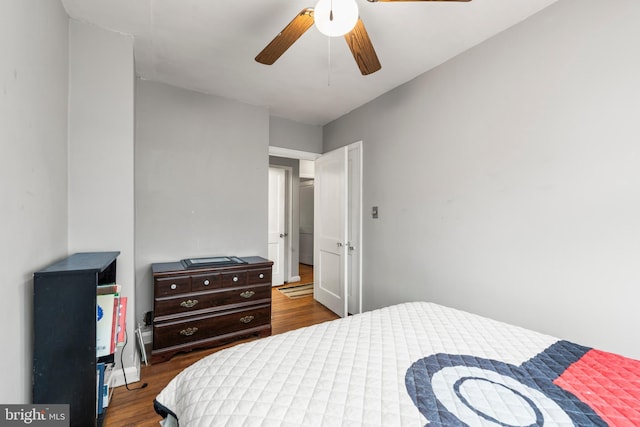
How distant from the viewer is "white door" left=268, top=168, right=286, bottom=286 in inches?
183

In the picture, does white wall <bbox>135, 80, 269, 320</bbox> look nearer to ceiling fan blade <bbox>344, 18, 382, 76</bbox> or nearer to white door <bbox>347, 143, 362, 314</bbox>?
white door <bbox>347, 143, 362, 314</bbox>

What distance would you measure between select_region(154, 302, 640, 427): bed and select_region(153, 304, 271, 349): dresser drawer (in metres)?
1.58

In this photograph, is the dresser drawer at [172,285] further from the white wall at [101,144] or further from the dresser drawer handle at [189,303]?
the white wall at [101,144]

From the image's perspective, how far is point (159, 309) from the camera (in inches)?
90.3

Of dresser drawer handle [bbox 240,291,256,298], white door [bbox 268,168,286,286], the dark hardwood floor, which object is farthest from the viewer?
white door [bbox 268,168,286,286]

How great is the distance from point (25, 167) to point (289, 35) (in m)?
1.39

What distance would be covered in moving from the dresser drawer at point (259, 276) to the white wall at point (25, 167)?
1.47m

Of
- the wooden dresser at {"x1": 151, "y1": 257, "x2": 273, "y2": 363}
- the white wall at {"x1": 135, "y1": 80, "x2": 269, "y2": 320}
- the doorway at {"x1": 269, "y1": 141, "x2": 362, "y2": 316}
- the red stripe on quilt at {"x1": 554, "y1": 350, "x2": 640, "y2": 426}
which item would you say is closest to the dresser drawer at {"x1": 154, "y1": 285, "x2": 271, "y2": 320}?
A: the wooden dresser at {"x1": 151, "y1": 257, "x2": 273, "y2": 363}

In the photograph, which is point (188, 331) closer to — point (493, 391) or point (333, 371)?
point (333, 371)

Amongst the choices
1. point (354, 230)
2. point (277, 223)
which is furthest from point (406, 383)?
point (277, 223)

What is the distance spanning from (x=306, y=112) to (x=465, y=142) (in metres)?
1.96

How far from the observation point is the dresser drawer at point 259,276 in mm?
2682

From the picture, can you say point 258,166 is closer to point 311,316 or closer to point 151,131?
point 151,131

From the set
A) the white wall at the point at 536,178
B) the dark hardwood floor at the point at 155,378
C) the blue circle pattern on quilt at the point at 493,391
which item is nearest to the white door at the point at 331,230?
the dark hardwood floor at the point at 155,378
